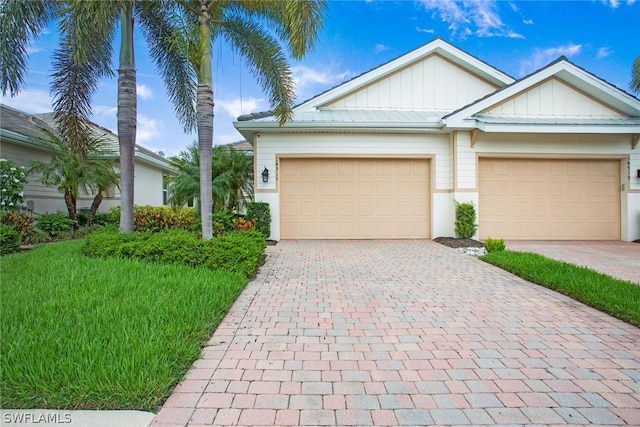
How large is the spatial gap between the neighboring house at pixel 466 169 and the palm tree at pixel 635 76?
146 centimetres

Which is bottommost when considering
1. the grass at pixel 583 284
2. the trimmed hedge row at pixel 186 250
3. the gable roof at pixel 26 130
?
the grass at pixel 583 284

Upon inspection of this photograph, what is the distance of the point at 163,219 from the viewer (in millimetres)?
10289

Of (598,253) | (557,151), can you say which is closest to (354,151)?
(557,151)

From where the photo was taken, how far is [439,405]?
215cm

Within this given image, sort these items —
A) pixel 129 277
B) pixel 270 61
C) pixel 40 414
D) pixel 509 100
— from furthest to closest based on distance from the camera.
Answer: pixel 509 100, pixel 270 61, pixel 129 277, pixel 40 414

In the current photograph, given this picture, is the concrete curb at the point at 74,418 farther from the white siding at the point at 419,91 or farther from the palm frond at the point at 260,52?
the white siding at the point at 419,91

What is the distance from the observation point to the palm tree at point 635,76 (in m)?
10.3

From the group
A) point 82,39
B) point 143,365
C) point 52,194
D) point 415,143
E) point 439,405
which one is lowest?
point 439,405

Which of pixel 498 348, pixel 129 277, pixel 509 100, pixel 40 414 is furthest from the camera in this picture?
pixel 509 100

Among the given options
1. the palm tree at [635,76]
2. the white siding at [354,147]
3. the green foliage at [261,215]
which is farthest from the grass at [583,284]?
the palm tree at [635,76]

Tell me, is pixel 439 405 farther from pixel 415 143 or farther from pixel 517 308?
pixel 415 143

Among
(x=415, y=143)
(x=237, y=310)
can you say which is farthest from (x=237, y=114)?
(x=237, y=310)

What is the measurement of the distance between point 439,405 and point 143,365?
7.18 ft

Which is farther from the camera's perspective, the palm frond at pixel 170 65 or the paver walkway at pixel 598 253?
the palm frond at pixel 170 65
